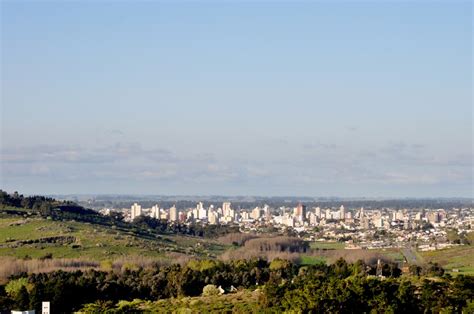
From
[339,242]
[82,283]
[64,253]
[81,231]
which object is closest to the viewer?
[82,283]

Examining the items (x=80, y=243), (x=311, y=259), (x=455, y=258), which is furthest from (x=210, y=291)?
(x=455, y=258)

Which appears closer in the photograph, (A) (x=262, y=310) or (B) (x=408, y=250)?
(A) (x=262, y=310)

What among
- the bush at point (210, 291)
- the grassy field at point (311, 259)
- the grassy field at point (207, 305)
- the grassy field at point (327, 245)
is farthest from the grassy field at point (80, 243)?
the grassy field at point (207, 305)

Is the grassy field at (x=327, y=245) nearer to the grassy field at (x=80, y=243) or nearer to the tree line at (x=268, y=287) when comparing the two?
the grassy field at (x=80, y=243)

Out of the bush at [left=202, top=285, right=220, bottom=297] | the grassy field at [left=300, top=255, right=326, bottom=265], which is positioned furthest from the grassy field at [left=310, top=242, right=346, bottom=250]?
the bush at [left=202, top=285, right=220, bottom=297]

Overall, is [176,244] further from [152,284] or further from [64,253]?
[152,284]

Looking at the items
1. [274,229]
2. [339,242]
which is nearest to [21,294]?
[339,242]

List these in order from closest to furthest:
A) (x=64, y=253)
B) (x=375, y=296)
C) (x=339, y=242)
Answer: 1. (x=375, y=296)
2. (x=64, y=253)
3. (x=339, y=242)
